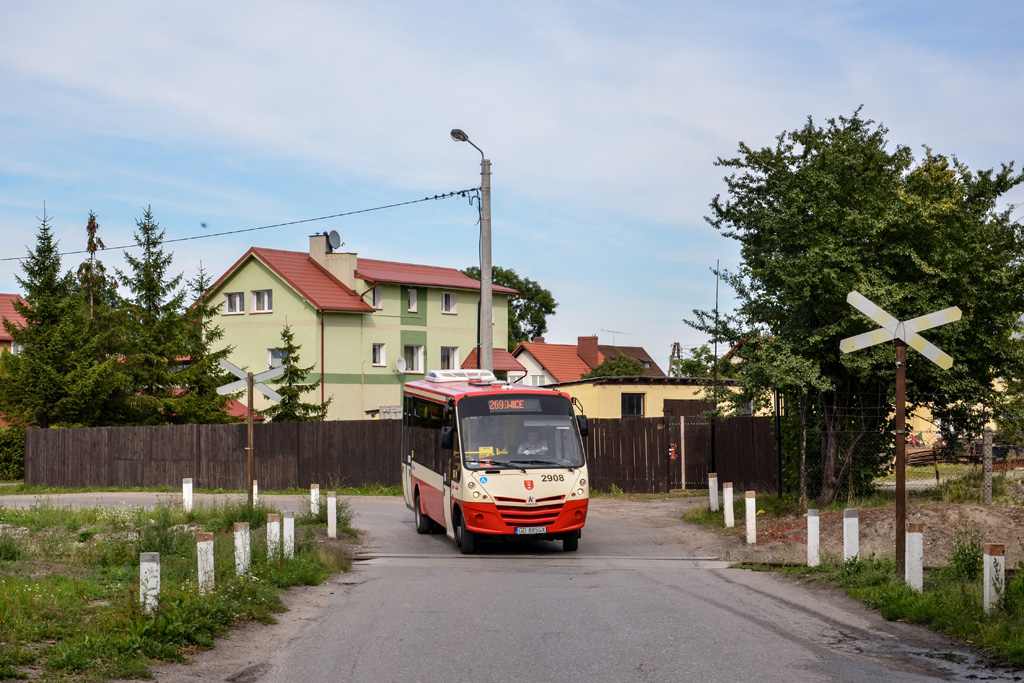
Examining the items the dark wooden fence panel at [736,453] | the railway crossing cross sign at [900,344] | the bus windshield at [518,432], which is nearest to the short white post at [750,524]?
the bus windshield at [518,432]

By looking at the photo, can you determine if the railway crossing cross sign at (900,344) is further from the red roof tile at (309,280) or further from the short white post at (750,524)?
the red roof tile at (309,280)

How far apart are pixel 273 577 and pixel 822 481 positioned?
11454 millimetres

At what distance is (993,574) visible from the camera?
32.0 ft

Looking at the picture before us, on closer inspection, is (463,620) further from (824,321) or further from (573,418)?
(824,321)

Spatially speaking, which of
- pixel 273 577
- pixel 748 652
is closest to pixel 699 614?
pixel 748 652

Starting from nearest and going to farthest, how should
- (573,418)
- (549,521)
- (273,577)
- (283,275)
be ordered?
(273,577)
(549,521)
(573,418)
(283,275)

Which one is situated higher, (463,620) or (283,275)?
(283,275)

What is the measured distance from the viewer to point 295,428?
34688mm

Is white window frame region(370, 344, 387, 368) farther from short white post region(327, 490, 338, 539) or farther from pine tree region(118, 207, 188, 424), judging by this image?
short white post region(327, 490, 338, 539)

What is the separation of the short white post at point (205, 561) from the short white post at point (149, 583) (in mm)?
1104

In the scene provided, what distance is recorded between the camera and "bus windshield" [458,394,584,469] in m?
16.9

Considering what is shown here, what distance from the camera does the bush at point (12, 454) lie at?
42.2 meters

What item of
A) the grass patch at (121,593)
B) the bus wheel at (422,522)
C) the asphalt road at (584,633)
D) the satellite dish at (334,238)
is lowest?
the bus wheel at (422,522)

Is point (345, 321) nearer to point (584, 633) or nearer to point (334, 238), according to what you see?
point (334, 238)
